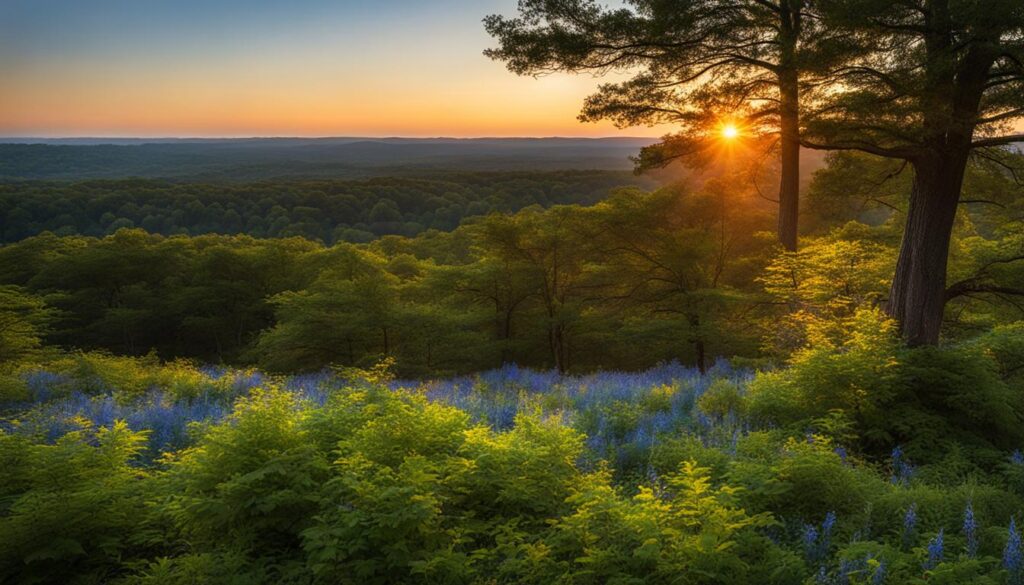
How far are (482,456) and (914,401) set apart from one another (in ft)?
18.9

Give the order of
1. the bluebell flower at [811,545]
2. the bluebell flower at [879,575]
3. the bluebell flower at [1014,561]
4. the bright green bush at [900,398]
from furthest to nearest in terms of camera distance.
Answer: the bright green bush at [900,398], the bluebell flower at [811,545], the bluebell flower at [1014,561], the bluebell flower at [879,575]

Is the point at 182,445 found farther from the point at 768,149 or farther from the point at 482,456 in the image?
the point at 768,149

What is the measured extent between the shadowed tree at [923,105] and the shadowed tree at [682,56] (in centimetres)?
221

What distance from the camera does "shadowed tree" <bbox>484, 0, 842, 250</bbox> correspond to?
1146 cm

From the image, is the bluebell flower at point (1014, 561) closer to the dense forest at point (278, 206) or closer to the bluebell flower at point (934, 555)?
the bluebell flower at point (934, 555)

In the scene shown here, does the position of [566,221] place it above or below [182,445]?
above

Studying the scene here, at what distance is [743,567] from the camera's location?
10.7 ft

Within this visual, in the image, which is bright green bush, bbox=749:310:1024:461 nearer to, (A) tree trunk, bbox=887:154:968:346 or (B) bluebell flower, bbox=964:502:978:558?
(A) tree trunk, bbox=887:154:968:346

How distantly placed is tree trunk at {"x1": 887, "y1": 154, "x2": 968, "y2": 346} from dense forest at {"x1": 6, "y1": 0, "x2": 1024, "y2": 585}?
0.15 ft

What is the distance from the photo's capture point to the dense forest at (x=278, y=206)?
8656 centimetres

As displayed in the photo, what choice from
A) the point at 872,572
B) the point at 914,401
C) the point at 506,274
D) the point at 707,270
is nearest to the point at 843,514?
the point at 872,572

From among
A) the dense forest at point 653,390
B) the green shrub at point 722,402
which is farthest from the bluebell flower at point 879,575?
the green shrub at point 722,402

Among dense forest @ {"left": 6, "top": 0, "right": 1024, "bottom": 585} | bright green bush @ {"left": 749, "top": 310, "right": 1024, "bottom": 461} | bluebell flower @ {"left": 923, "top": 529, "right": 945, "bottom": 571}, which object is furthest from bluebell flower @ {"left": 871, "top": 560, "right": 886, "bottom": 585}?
bright green bush @ {"left": 749, "top": 310, "right": 1024, "bottom": 461}

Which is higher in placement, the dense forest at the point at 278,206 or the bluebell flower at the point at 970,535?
the dense forest at the point at 278,206
